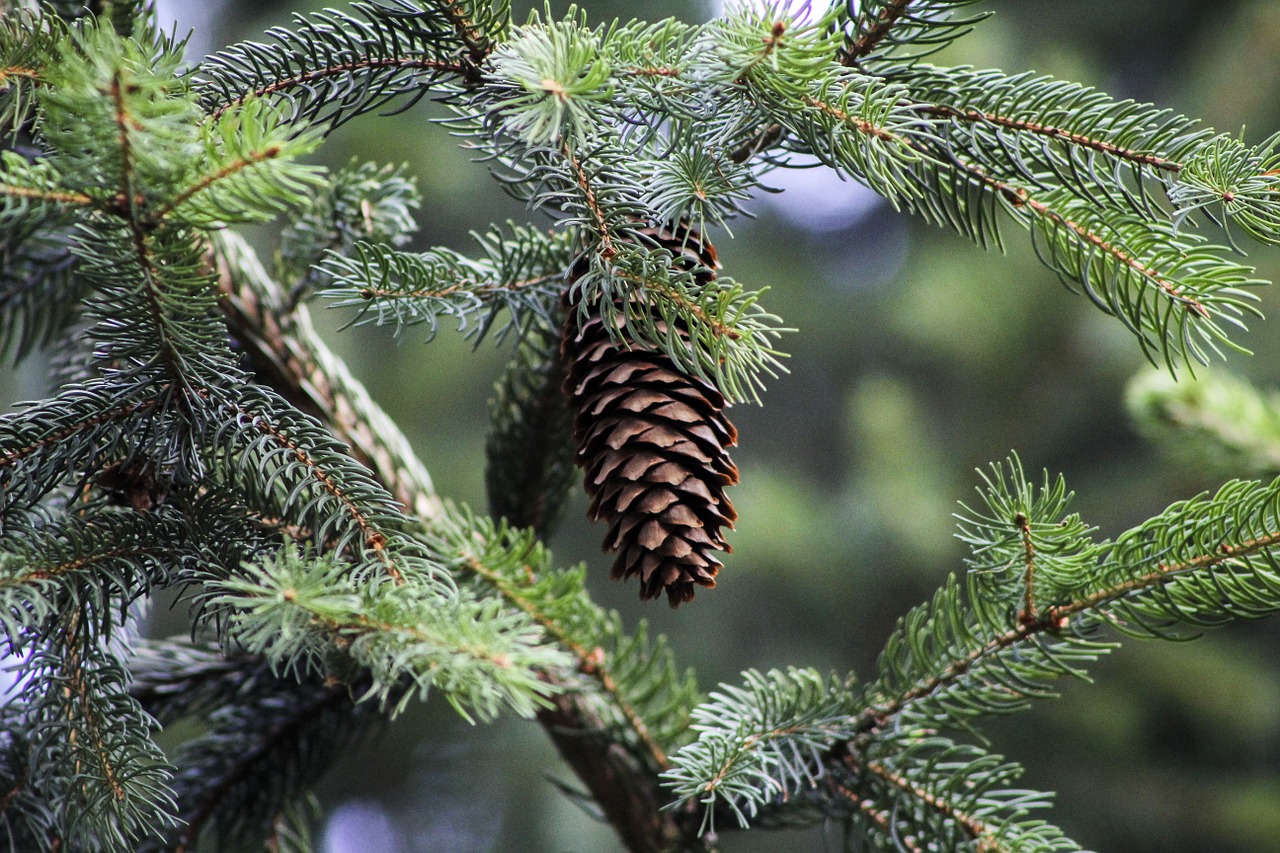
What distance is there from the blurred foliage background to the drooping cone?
1.50 m

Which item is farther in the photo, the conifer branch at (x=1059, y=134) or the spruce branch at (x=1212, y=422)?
the spruce branch at (x=1212, y=422)

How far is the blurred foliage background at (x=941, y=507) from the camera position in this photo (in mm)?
2008

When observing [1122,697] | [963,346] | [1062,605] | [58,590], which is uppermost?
[963,346]

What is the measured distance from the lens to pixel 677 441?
433mm

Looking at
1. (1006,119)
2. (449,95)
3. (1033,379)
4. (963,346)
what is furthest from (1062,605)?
(1033,379)

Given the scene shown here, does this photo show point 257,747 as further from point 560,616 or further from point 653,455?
point 653,455

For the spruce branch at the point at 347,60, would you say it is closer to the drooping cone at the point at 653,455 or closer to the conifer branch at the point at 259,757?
the drooping cone at the point at 653,455

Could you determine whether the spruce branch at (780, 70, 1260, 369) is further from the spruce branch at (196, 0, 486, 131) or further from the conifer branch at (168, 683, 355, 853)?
the conifer branch at (168, 683, 355, 853)

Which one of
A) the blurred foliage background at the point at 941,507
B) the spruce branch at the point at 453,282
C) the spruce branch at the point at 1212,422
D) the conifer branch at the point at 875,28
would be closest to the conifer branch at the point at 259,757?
the spruce branch at the point at 453,282

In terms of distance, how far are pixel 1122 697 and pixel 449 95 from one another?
7.11ft

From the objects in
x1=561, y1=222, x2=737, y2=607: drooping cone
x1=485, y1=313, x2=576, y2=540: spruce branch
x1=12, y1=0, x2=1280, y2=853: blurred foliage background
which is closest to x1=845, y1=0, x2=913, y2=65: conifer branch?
x1=561, y1=222, x2=737, y2=607: drooping cone

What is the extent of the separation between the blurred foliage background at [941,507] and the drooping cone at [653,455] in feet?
4.93

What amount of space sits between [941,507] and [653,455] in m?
1.73

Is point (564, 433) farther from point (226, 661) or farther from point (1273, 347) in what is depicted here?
point (1273, 347)
